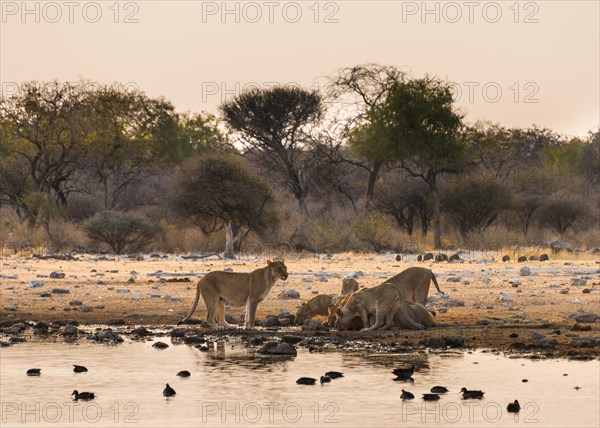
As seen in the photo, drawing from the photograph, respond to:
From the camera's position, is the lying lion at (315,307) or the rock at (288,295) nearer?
the lying lion at (315,307)

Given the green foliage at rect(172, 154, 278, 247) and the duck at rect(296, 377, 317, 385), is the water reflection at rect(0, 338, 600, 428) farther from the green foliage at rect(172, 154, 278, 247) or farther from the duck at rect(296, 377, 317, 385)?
the green foliage at rect(172, 154, 278, 247)

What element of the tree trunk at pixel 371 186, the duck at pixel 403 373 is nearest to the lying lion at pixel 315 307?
the duck at pixel 403 373

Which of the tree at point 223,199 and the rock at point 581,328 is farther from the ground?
the tree at point 223,199

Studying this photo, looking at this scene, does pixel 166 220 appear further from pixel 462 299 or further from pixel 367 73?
pixel 462 299

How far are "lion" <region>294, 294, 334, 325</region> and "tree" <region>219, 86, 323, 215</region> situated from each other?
3302 cm

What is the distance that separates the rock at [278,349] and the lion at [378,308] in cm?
233

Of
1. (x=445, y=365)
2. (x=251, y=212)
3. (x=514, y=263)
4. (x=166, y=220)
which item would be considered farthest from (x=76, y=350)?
(x=166, y=220)

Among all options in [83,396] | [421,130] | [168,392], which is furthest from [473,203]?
[83,396]

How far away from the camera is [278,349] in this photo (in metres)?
14.8

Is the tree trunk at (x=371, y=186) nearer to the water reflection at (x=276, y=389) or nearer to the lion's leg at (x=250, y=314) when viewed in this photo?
the lion's leg at (x=250, y=314)

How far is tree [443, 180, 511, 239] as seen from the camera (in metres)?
48.3

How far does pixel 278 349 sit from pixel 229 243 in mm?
23357

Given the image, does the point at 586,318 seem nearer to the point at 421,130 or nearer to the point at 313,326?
the point at 313,326

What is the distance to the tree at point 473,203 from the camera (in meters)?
48.3
